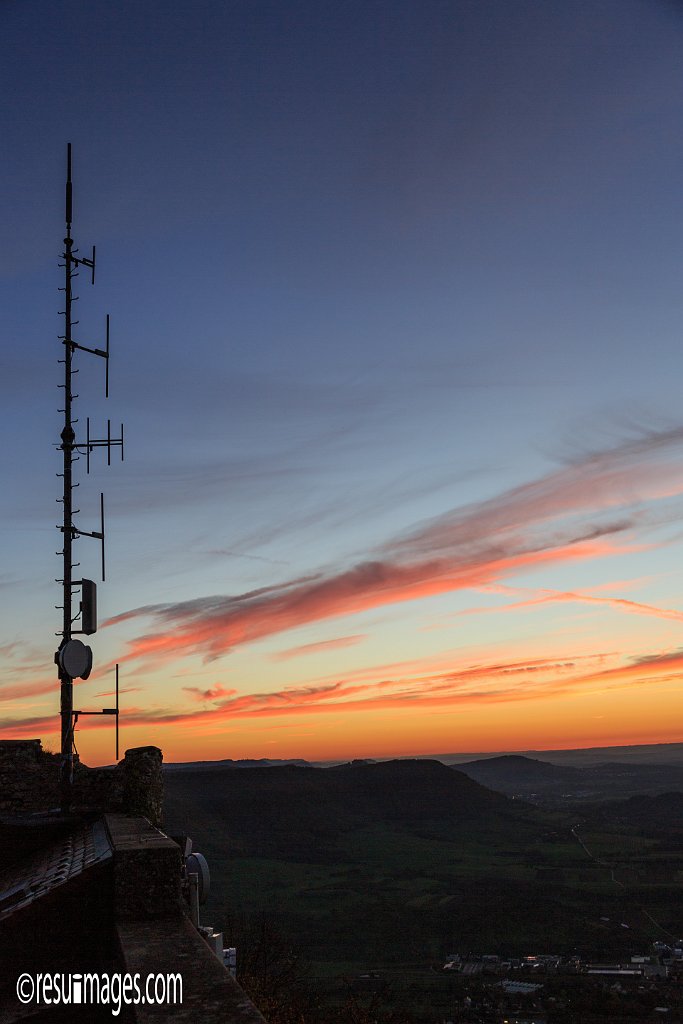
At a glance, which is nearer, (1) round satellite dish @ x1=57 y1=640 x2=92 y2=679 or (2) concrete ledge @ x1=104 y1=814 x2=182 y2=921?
(2) concrete ledge @ x1=104 y1=814 x2=182 y2=921

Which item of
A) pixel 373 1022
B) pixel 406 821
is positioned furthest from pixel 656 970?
pixel 406 821

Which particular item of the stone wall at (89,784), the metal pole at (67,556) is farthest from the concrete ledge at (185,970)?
the metal pole at (67,556)

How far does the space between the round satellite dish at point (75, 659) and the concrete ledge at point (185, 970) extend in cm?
765

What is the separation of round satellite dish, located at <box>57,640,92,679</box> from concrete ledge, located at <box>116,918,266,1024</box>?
25.1 ft

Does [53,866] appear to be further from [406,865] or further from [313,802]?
[313,802]

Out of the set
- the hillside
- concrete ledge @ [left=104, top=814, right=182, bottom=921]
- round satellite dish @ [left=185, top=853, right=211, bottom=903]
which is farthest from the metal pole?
the hillside

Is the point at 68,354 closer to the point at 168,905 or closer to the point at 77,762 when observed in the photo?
the point at 77,762

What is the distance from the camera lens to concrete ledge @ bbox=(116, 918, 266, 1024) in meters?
5.19

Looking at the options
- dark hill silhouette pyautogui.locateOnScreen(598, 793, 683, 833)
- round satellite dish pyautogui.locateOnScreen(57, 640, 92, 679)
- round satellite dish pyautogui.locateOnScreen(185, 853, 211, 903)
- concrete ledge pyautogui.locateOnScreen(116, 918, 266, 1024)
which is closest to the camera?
concrete ledge pyautogui.locateOnScreen(116, 918, 266, 1024)

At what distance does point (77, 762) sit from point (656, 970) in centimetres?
7733

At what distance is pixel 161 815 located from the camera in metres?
14.2

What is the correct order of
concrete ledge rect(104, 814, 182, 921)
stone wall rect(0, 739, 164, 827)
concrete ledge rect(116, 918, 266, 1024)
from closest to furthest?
concrete ledge rect(116, 918, 266, 1024), concrete ledge rect(104, 814, 182, 921), stone wall rect(0, 739, 164, 827)

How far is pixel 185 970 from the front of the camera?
6102 mm

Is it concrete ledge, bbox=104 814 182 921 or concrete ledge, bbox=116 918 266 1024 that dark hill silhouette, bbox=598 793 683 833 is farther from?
concrete ledge, bbox=116 918 266 1024
